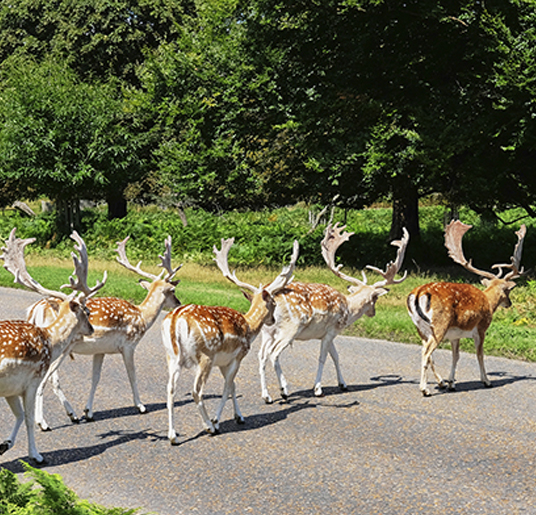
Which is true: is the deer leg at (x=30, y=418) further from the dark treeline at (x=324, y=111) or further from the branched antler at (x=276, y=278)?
the dark treeline at (x=324, y=111)

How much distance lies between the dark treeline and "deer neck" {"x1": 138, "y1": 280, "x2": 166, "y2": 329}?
1150 centimetres

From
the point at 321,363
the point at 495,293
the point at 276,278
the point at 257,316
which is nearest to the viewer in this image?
the point at 257,316

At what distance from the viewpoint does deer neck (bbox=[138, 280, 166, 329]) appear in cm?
965

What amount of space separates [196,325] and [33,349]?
1.68 m

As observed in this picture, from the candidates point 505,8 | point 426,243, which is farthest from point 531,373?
point 426,243

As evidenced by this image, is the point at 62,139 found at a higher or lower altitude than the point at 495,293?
higher

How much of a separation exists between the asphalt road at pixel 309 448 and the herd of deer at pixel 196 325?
0.99ft

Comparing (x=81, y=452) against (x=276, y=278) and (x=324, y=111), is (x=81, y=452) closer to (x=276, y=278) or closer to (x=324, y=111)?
(x=276, y=278)

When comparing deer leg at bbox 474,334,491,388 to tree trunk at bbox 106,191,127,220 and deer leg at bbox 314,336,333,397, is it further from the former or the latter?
tree trunk at bbox 106,191,127,220

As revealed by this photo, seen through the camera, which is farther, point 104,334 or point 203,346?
point 104,334

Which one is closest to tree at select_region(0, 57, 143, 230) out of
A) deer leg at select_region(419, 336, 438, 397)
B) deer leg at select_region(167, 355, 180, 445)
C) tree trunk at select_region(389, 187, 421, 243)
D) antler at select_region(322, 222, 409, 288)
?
tree trunk at select_region(389, 187, 421, 243)

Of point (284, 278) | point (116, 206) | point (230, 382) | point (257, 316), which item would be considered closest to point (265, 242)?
point (116, 206)

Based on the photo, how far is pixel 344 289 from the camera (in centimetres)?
2045

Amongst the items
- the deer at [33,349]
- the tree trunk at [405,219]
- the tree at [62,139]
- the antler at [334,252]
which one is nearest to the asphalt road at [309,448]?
the deer at [33,349]
